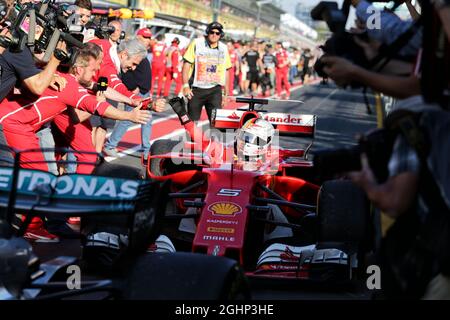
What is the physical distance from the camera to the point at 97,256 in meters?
6.12

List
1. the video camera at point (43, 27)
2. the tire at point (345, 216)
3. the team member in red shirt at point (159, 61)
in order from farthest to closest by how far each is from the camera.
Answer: the team member in red shirt at point (159, 61)
the video camera at point (43, 27)
the tire at point (345, 216)

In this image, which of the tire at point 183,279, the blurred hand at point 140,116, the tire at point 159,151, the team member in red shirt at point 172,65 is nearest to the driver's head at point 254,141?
the tire at point 159,151

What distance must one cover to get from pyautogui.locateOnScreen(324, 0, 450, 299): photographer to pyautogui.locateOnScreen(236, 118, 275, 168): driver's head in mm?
3809

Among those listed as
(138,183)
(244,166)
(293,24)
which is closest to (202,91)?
(244,166)

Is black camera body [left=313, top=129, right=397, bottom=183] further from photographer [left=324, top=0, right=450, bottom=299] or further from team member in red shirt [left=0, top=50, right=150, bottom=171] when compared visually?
team member in red shirt [left=0, top=50, right=150, bottom=171]

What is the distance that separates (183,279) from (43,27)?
3.85 meters

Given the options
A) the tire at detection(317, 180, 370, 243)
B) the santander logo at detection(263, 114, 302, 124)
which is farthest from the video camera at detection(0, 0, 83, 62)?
the tire at detection(317, 180, 370, 243)

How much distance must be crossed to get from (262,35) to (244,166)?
3252 inches

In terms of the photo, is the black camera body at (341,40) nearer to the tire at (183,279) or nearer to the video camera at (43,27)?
the tire at (183,279)

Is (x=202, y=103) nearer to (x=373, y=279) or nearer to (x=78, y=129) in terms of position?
(x=78, y=129)

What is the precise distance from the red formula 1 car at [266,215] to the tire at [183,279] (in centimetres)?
173

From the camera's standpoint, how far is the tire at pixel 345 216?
5684 mm
